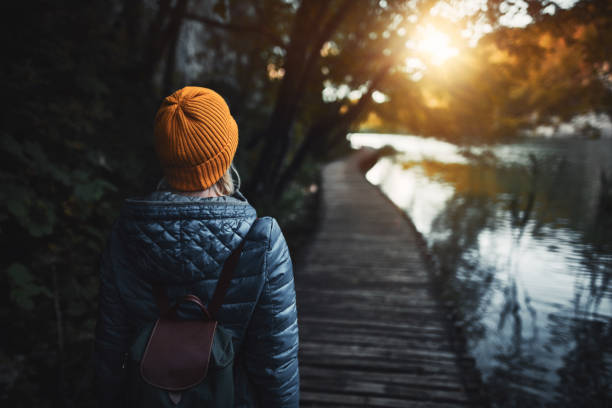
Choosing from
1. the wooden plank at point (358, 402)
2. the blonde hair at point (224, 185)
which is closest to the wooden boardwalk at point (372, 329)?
the wooden plank at point (358, 402)

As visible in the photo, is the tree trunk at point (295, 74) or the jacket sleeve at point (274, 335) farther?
the tree trunk at point (295, 74)

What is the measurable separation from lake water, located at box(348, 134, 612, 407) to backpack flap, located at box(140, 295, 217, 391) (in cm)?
426

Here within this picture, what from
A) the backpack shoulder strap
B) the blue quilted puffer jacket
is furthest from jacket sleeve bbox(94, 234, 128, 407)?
the backpack shoulder strap

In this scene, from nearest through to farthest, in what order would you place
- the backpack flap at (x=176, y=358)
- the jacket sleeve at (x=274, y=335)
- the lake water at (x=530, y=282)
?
1. the backpack flap at (x=176, y=358)
2. the jacket sleeve at (x=274, y=335)
3. the lake water at (x=530, y=282)

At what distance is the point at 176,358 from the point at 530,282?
7981 mm

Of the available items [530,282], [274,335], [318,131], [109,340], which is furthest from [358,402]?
[530,282]

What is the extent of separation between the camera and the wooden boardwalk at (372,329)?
2.89 m

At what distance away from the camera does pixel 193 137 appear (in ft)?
3.71

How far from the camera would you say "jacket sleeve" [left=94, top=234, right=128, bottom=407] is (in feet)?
4.17

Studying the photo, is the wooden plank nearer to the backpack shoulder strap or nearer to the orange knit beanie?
the backpack shoulder strap

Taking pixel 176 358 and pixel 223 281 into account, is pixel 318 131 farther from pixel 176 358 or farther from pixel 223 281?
pixel 176 358

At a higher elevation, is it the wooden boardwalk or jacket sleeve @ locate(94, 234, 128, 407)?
jacket sleeve @ locate(94, 234, 128, 407)

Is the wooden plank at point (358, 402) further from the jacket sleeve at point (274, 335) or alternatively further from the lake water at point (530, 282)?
the lake water at point (530, 282)

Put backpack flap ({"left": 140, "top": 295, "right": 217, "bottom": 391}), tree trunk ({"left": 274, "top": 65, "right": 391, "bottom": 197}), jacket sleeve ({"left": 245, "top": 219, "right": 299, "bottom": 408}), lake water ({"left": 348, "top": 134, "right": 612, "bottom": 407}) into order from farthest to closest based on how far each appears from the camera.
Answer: tree trunk ({"left": 274, "top": 65, "right": 391, "bottom": 197}) → lake water ({"left": 348, "top": 134, "right": 612, "bottom": 407}) → jacket sleeve ({"left": 245, "top": 219, "right": 299, "bottom": 408}) → backpack flap ({"left": 140, "top": 295, "right": 217, "bottom": 391})
